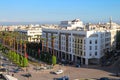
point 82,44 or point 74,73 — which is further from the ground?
point 82,44

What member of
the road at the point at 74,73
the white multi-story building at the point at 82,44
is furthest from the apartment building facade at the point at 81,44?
the road at the point at 74,73

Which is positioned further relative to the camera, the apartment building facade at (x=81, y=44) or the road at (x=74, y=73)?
the apartment building facade at (x=81, y=44)

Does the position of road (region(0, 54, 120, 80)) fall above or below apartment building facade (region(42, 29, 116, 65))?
below

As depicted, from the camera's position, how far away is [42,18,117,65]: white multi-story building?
8988 cm

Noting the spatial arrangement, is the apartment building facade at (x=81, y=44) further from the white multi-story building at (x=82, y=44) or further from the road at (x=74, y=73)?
the road at (x=74, y=73)

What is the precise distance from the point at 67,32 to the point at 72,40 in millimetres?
4422

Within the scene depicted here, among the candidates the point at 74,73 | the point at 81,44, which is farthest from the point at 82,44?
the point at 74,73

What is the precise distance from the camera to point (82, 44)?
299 ft

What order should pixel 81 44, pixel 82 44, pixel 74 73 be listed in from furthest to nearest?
pixel 81 44, pixel 82 44, pixel 74 73

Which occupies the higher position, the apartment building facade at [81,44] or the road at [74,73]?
the apartment building facade at [81,44]

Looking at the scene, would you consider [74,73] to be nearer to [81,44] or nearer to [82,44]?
[82,44]

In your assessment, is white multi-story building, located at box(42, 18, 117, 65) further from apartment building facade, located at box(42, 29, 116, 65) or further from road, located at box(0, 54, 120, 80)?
road, located at box(0, 54, 120, 80)

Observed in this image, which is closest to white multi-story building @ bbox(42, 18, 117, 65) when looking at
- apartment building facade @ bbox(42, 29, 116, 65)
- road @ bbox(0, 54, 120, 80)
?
apartment building facade @ bbox(42, 29, 116, 65)

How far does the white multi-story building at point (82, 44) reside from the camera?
89875 millimetres
